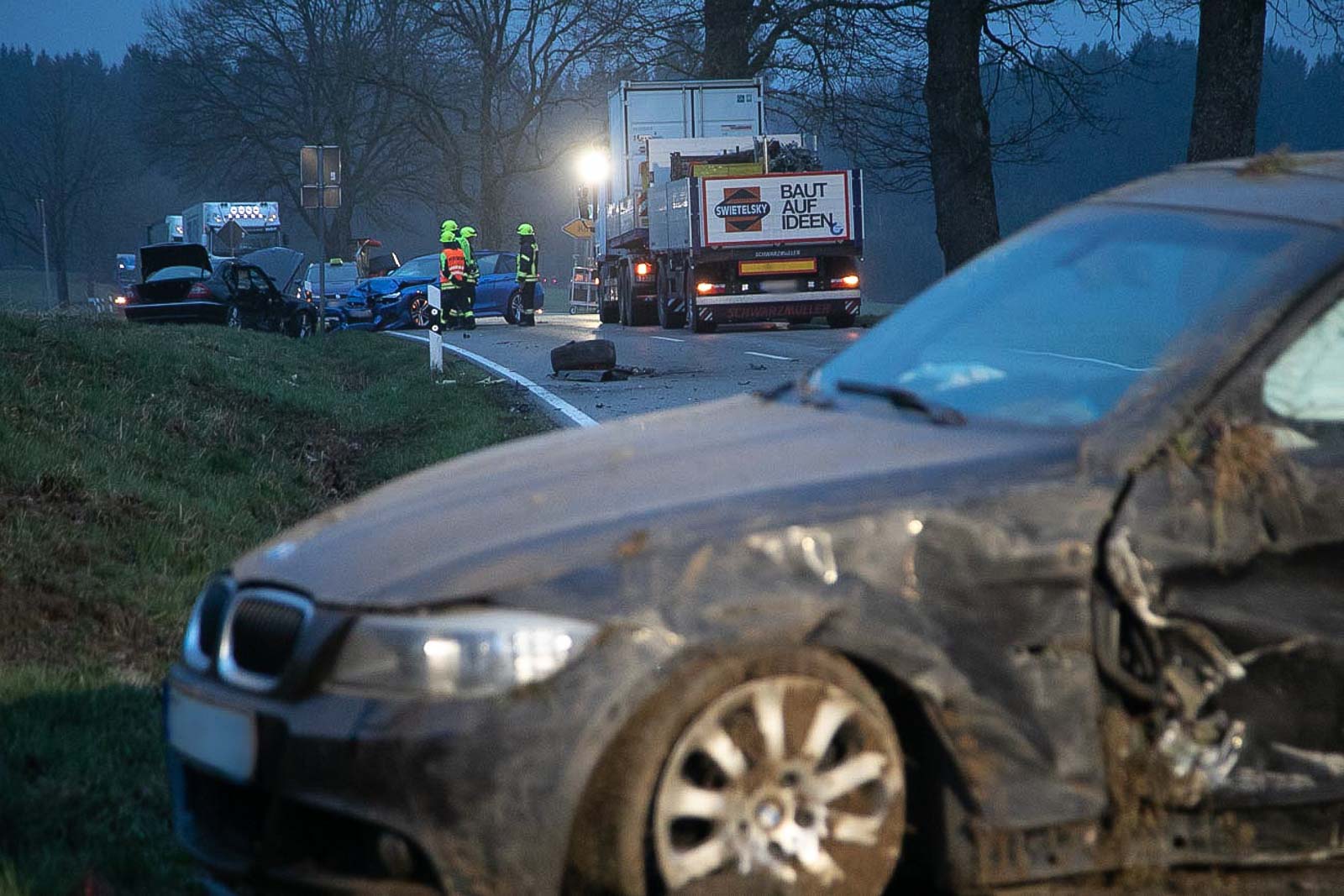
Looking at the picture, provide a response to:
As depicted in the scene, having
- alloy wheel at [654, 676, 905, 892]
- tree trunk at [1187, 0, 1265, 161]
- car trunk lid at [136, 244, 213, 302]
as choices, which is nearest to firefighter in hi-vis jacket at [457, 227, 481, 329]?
car trunk lid at [136, 244, 213, 302]

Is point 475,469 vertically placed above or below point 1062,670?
above

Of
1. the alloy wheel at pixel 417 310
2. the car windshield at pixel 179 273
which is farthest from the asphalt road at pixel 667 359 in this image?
the car windshield at pixel 179 273

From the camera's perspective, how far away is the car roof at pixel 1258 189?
331 centimetres

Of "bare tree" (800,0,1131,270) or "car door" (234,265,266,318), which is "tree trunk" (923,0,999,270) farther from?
"car door" (234,265,266,318)

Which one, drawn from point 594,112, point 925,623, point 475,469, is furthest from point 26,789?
point 594,112

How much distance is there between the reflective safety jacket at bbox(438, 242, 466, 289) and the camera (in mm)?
25984

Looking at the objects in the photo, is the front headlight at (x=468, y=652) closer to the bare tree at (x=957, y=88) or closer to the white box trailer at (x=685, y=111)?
the bare tree at (x=957, y=88)

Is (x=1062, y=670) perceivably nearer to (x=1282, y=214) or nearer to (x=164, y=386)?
(x=1282, y=214)

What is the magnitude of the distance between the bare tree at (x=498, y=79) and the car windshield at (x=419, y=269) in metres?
9.95

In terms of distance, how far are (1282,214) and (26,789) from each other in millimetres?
3115

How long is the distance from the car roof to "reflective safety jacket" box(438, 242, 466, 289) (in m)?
22.4

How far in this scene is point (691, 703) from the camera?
103 inches

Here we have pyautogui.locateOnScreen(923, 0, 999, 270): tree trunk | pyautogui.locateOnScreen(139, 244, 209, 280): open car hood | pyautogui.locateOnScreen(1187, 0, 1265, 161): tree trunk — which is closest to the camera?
pyautogui.locateOnScreen(1187, 0, 1265, 161): tree trunk

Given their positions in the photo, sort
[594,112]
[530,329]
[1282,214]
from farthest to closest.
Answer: [594,112] → [530,329] → [1282,214]
